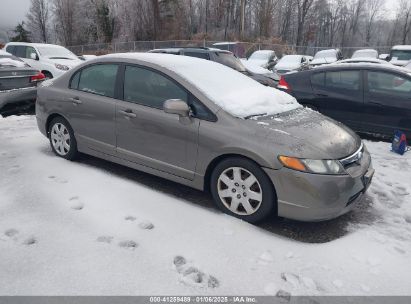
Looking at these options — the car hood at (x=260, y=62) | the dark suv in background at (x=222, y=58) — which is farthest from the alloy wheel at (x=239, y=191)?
the car hood at (x=260, y=62)

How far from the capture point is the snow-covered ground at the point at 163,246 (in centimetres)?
269

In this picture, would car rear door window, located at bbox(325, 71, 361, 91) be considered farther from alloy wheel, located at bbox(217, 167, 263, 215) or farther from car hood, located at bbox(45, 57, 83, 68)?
car hood, located at bbox(45, 57, 83, 68)

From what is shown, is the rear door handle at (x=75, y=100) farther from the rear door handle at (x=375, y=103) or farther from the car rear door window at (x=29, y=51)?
the car rear door window at (x=29, y=51)

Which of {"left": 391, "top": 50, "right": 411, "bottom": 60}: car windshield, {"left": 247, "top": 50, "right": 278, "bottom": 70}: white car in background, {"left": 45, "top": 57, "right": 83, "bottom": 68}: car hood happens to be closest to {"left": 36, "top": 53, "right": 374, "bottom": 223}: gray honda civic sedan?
{"left": 45, "top": 57, "right": 83, "bottom": 68}: car hood

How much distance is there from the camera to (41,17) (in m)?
51.0

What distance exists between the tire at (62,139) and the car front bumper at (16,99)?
271 centimetres

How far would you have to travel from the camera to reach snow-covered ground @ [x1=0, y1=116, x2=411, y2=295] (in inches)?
106

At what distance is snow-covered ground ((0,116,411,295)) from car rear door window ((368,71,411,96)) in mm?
2670

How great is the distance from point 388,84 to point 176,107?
462 cm

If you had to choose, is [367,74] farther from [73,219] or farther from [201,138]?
[73,219]

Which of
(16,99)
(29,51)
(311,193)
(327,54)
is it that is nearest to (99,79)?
(311,193)

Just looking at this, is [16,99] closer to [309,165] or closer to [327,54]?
[309,165]

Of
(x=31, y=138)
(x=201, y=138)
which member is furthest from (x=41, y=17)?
(x=201, y=138)

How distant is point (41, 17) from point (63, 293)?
5650 cm
